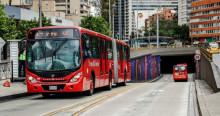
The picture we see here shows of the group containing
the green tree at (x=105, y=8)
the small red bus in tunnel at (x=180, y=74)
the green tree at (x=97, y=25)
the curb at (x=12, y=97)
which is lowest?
the small red bus in tunnel at (x=180, y=74)

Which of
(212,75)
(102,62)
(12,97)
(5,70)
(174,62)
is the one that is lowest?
(12,97)

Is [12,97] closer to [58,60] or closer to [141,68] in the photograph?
[58,60]

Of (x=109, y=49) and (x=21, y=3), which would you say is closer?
(x=109, y=49)

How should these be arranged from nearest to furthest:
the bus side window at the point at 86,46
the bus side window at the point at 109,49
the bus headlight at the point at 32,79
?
the bus headlight at the point at 32,79, the bus side window at the point at 86,46, the bus side window at the point at 109,49

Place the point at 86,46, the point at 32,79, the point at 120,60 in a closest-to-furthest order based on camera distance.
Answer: the point at 32,79
the point at 86,46
the point at 120,60

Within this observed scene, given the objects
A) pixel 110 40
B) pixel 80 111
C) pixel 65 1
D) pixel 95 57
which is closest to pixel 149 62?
pixel 110 40

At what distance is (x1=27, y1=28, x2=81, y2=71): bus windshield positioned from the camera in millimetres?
24578

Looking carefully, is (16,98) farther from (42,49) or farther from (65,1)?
(65,1)

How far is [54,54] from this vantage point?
24.7 meters

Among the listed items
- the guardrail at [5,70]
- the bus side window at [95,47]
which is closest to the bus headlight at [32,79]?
the bus side window at [95,47]

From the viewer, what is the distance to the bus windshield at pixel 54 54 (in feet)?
80.6

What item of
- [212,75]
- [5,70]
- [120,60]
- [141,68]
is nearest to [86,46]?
[212,75]

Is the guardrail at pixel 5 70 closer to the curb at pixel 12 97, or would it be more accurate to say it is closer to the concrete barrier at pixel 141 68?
the curb at pixel 12 97

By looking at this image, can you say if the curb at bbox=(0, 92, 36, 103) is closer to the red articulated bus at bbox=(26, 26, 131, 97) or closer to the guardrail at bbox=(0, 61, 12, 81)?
the red articulated bus at bbox=(26, 26, 131, 97)
